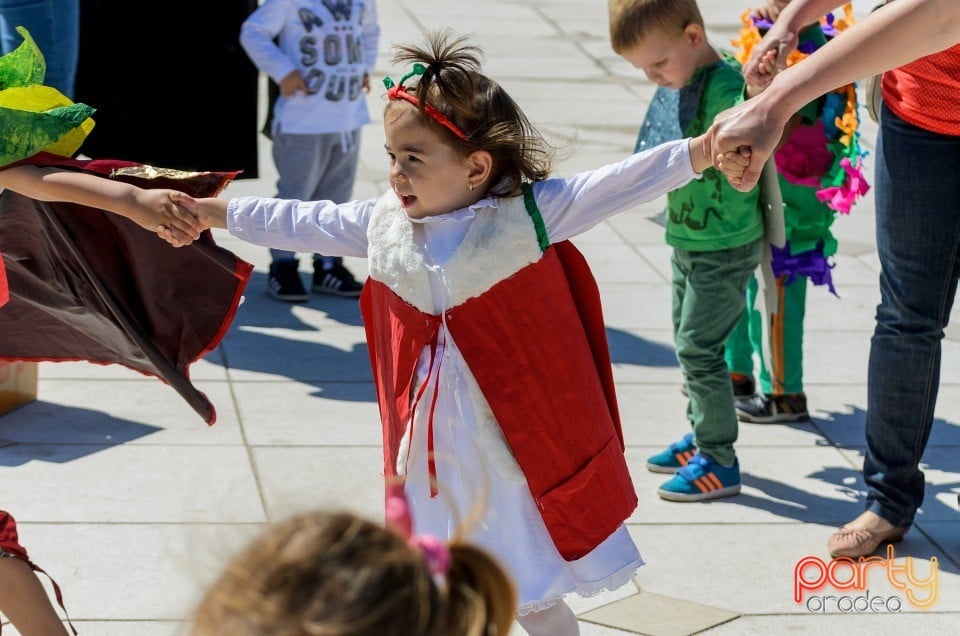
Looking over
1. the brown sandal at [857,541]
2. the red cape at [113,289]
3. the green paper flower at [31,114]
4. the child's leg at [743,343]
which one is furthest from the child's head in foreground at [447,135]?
the child's leg at [743,343]

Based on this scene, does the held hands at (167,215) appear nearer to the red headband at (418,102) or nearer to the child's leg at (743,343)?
the red headband at (418,102)

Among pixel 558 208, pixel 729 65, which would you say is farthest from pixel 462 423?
pixel 729 65

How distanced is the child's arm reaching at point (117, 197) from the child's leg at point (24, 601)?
2.79 feet

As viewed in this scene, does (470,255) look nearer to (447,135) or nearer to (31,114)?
(447,135)

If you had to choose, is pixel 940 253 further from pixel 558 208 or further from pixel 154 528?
pixel 154 528

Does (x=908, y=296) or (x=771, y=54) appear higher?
(x=771, y=54)

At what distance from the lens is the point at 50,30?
5664 mm

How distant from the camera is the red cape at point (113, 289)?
3691 millimetres

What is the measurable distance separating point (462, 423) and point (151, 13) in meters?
4.50

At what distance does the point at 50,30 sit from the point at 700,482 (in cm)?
316

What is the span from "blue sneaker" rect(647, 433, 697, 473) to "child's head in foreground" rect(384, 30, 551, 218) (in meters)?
1.96

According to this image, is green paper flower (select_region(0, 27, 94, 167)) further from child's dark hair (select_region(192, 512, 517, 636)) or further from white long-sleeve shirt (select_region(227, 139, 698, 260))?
child's dark hair (select_region(192, 512, 517, 636))

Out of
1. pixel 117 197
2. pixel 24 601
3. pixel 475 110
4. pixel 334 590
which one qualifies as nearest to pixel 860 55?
pixel 475 110

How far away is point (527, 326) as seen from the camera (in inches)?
127
